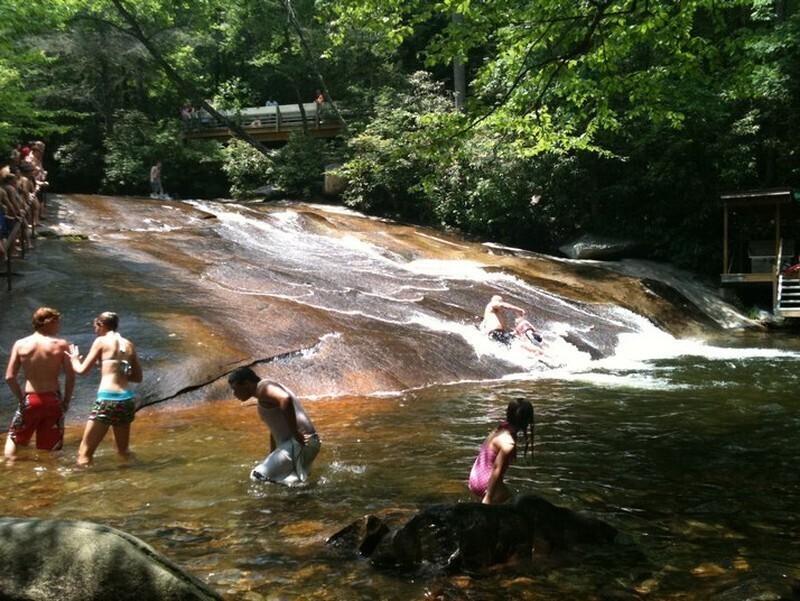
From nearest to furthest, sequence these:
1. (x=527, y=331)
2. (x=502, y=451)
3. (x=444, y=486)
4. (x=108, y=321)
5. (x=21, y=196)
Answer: (x=502, y=451), (x=444, y=486), (x=108, y=321), (x=527, y=331), (x=21, y=196)

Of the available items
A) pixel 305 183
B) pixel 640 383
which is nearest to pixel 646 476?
pixel 640 383

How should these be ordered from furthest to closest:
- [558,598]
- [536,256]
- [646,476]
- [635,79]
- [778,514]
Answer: [536,256] → [635,79] → [646,476] → [778,514] → [558,598]

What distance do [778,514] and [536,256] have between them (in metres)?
17.4

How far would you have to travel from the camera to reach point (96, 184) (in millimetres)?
33594

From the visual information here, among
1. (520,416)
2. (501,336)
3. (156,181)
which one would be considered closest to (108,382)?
(520,416)

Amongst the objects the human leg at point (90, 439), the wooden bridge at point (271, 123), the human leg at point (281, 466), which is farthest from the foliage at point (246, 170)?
the human leg at point (281, 466)

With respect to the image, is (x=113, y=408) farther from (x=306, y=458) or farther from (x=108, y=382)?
(x=306, y=458)

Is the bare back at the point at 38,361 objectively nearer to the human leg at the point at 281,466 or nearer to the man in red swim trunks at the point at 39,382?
the man in red swim trunks at the point at 39,382

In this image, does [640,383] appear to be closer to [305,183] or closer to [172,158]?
[305,183]

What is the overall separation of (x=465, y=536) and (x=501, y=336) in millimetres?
9494

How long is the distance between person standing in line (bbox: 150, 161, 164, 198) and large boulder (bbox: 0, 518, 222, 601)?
2794 centimetres

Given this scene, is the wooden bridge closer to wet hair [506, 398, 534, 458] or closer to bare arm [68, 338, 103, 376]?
bare arm [68, 338, 103, 376]

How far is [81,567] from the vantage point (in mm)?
2918

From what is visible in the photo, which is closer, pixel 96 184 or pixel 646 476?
pixel 646 476
